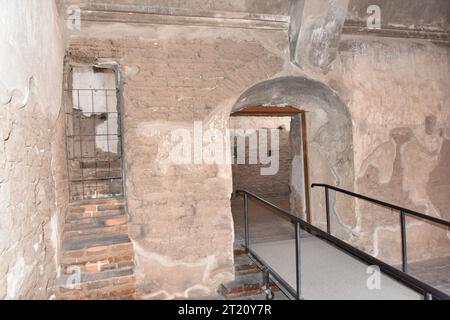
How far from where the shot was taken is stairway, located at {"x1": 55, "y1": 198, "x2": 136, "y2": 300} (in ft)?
9.31

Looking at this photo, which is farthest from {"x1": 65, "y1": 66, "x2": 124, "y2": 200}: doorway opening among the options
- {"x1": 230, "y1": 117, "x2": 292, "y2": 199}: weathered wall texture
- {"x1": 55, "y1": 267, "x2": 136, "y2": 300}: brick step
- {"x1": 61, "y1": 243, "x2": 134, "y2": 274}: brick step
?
{"x1": 230, "y1": 117, "x2": 292, "y2": 199}: weathered wall texture

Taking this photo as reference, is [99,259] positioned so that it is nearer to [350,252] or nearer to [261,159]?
[350,252]

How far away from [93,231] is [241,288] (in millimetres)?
1664

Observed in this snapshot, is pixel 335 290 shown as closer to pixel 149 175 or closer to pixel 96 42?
pixel 149 175

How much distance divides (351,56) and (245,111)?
5.22 feet

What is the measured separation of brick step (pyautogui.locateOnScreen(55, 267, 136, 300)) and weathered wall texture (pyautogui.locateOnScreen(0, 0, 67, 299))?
0.16 metres

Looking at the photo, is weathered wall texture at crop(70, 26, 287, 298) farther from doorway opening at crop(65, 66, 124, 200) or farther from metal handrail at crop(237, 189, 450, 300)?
doorway opening at crop(65, 66, 124, 200)

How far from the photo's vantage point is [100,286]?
2865 mm

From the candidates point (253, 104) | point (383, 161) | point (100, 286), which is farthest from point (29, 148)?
point (383, 161)

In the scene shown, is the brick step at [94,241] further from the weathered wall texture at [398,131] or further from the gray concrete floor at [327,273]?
the weathered wall texture at [398,131]

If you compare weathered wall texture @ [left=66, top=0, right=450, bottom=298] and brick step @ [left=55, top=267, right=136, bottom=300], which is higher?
weathered wall texture @ [left=66, top=0, right=450, bottom=298]

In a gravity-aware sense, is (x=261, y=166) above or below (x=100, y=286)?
above

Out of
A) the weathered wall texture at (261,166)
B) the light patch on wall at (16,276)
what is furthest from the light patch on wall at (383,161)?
the weathered wall texture at (261,166)
